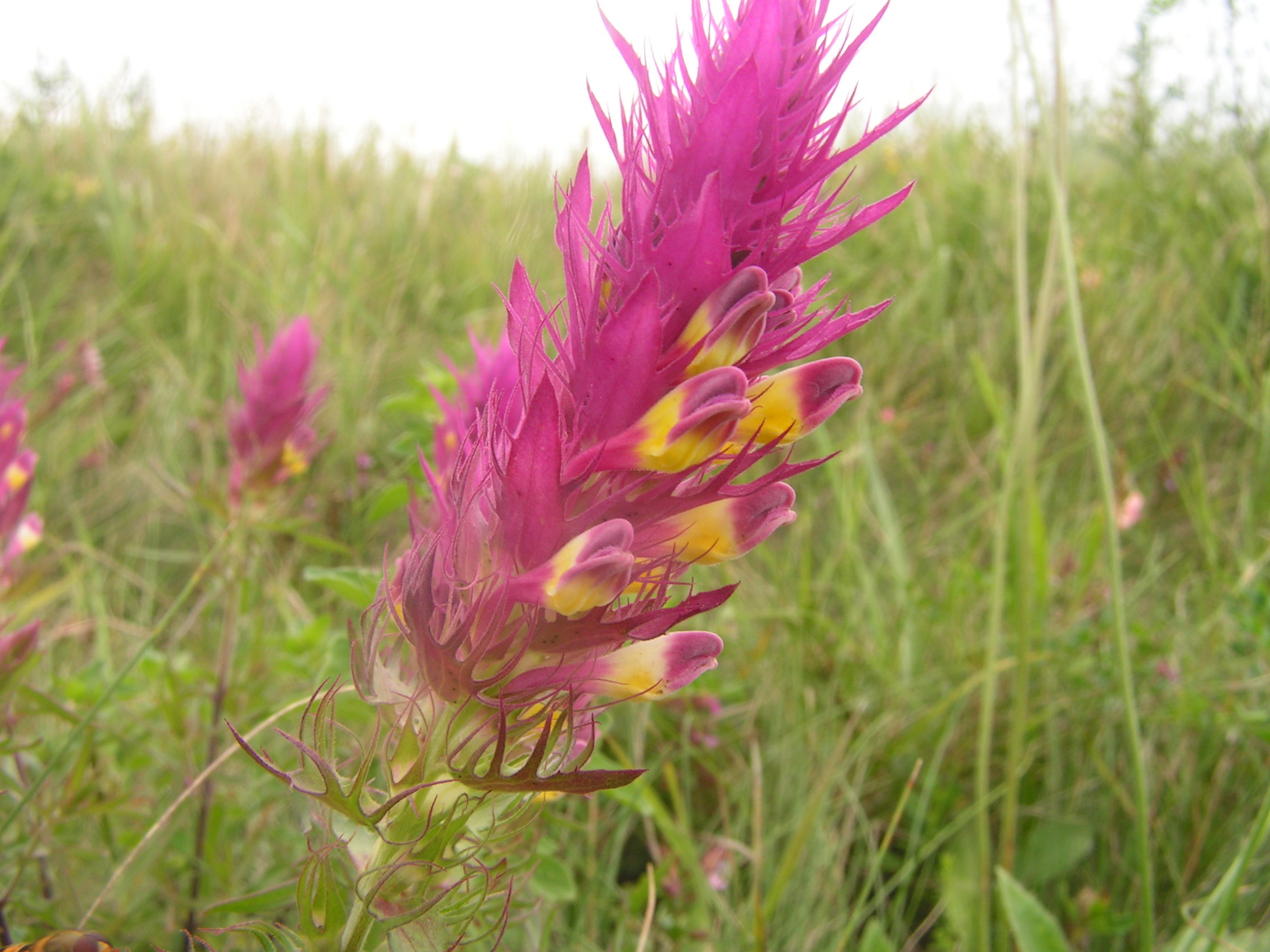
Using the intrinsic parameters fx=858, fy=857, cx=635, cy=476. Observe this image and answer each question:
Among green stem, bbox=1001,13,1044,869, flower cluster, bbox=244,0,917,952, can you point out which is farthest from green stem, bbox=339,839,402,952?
green stem, bbox=1001,13,1044,869

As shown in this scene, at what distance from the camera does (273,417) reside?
1.73m

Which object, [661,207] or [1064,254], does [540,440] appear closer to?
[661,207]

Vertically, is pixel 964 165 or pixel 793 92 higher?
pixel 964 165

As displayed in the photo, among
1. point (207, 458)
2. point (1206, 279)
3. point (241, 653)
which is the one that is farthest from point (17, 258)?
point (1206, 279)

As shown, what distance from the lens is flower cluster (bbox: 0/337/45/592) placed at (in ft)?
3.94

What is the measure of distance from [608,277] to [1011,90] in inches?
46.8

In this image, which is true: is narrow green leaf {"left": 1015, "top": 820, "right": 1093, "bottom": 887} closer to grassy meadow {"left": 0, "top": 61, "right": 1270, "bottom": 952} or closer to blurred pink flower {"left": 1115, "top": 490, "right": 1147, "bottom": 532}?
grassy meadow {"left": 0, "top": 61, "right": 1270, "bottom": 952}

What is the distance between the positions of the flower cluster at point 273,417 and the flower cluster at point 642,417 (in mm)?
1188

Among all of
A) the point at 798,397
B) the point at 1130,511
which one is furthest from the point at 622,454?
the point at 1130,511

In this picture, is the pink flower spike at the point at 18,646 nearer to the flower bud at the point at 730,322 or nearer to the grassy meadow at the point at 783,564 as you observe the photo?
the grassy meadow at the point at 783,564

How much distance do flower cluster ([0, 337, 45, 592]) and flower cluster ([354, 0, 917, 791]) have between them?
0.88 metres

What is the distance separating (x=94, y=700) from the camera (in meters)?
1.43

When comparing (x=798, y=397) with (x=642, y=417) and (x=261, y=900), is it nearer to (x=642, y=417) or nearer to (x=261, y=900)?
(x=642, y=417)

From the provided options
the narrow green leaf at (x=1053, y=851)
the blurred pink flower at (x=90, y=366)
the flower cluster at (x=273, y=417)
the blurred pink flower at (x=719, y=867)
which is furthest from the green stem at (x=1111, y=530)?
the blurred pink flower at (x=90, y=366)
